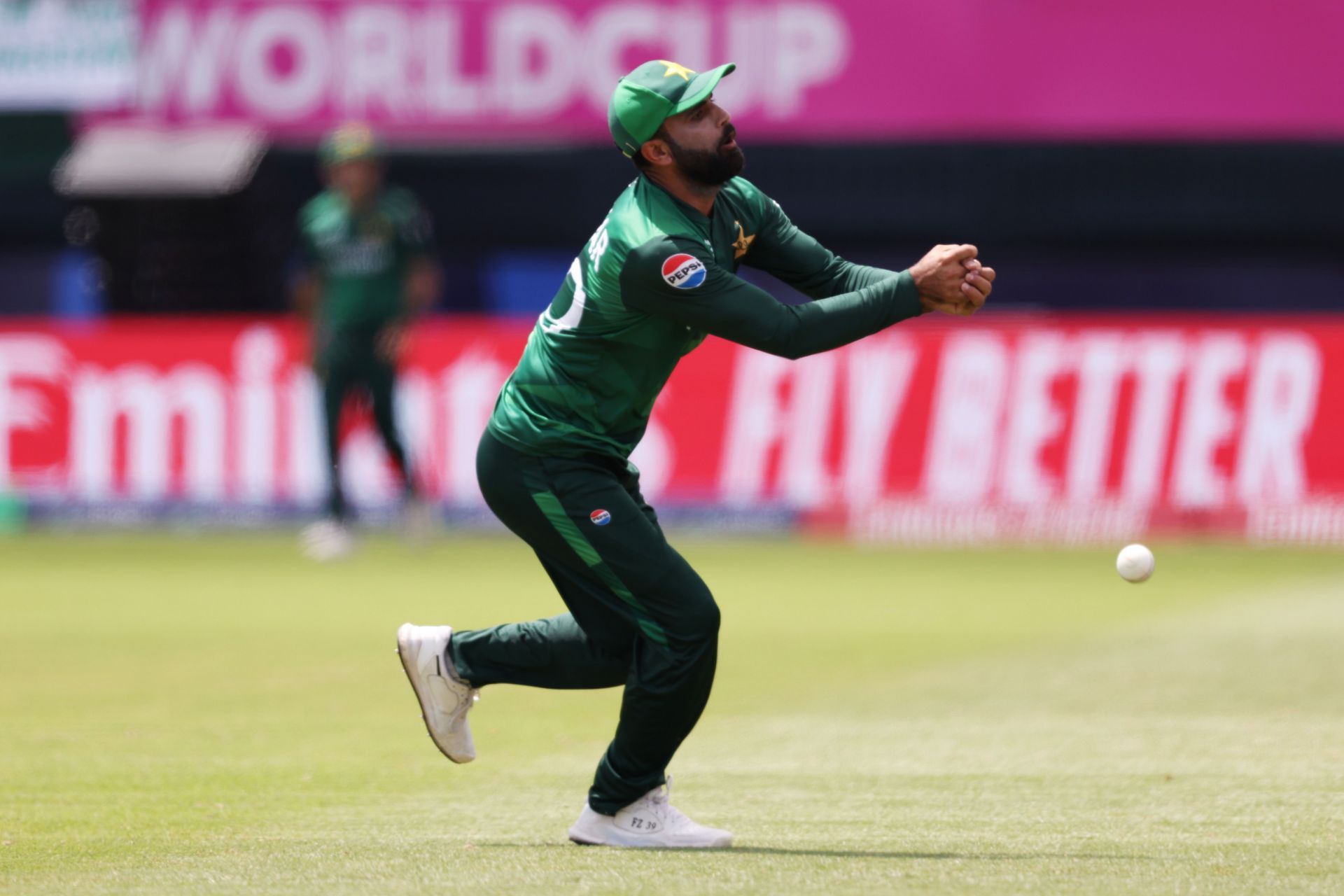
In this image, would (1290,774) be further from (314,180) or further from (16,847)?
(314,180)

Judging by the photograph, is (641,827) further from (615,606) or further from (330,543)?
(330,543)

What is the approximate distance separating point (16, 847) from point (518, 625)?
59.0 inches

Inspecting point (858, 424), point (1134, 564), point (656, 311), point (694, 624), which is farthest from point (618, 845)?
point (858, 424)

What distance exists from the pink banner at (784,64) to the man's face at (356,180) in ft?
11.9

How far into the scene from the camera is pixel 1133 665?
9.88 meters

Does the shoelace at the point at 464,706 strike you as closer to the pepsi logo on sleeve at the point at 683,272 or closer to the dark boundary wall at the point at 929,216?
the pepsi logo on sleeve at the point at 683,272

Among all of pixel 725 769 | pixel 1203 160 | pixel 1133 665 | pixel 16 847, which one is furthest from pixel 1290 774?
pixel 1203 160

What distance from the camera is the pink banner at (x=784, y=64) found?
60.8ft

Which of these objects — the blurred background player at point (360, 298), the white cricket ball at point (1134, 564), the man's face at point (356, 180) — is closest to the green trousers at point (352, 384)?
the blurred background player at point (360, 298)

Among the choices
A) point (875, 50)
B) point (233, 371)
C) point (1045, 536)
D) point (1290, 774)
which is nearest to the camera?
point (1290, 774)

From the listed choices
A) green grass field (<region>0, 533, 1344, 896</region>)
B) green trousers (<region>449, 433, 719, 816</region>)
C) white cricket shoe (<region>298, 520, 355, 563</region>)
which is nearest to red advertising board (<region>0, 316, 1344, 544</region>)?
white cricket shoe (<region>298, 520, 355, 563</region>)

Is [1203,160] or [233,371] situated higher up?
[1203,160]

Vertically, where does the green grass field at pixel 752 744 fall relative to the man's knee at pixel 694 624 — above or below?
below

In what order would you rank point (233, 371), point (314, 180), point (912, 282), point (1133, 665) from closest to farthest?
point (912, 282)
point (1133, 665)
point (233, 371)
point (314, 180)
